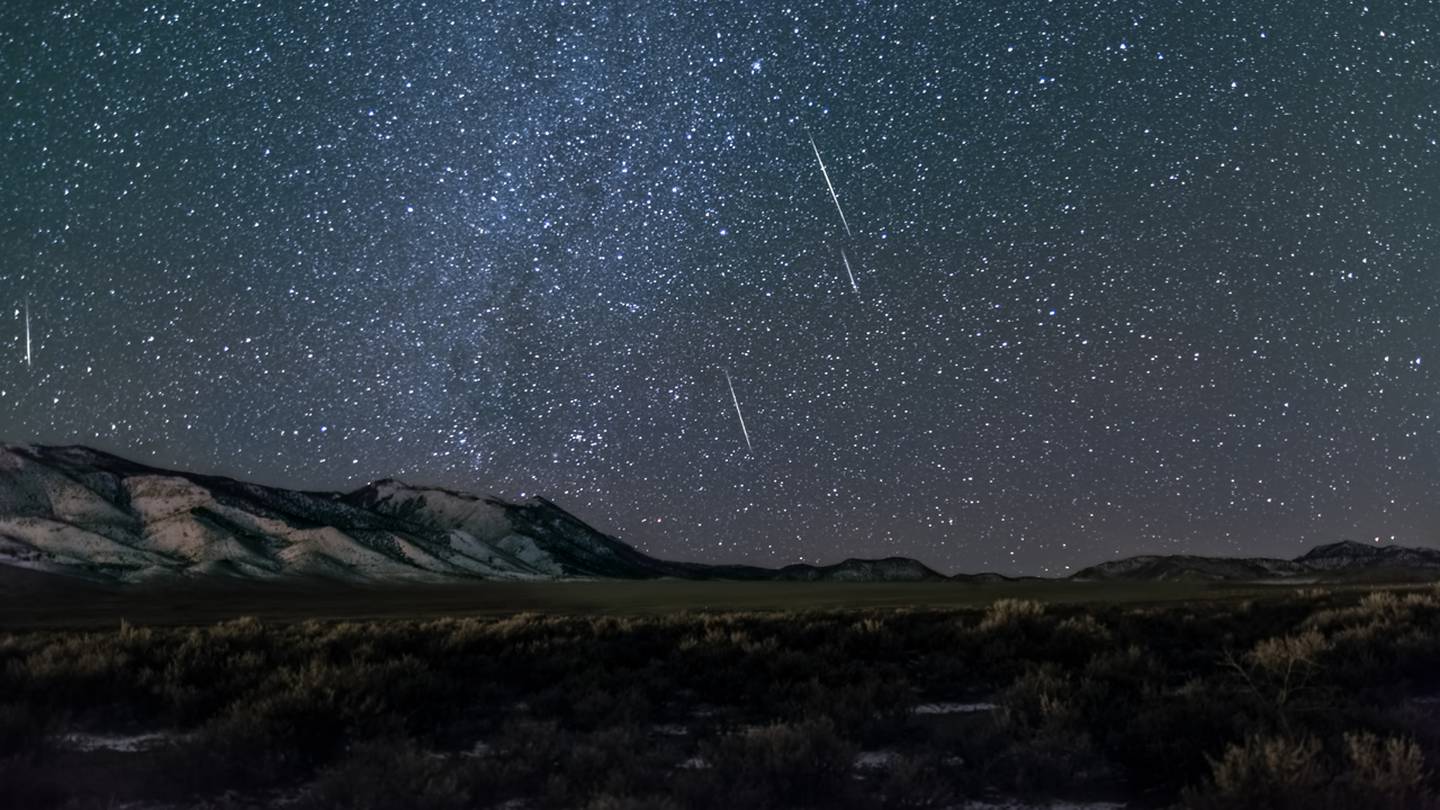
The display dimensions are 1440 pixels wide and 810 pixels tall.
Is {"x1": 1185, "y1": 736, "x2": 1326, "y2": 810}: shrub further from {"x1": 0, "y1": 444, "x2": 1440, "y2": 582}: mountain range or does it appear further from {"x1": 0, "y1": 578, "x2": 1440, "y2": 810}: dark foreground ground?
{"x1": 0, "y1": 444, "x2": 1440, "y2": 582}: mountain range

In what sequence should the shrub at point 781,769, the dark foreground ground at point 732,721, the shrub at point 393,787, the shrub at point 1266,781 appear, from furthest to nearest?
the dark foreground ground at point 732,721
the shrub at point 781,769
the shrub at point 393,787
the shrub at point 1266,781

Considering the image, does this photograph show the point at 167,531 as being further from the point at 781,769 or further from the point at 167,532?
the point at 781,769

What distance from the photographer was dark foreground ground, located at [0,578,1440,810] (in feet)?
26.7

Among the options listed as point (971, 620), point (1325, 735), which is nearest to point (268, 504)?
point (971, 620)

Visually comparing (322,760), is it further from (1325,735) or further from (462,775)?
(1325,735)

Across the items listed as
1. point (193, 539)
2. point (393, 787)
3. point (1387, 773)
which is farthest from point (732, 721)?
point (193, 539)

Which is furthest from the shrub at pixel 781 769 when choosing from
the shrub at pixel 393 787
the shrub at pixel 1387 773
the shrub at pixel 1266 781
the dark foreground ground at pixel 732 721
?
the shrub at pixel 1387 773

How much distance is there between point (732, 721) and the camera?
11688mm

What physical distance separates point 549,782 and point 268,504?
201 metres

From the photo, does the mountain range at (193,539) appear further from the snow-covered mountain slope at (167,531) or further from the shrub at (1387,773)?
the shrub at (1387,773)

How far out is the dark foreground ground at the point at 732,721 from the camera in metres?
8.15

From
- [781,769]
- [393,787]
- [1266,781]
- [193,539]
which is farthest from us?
[193,539]

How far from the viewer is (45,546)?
145m

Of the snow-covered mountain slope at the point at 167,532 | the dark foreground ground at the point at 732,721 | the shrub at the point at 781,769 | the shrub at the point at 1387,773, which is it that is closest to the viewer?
the shrub at the point at 1387,773
